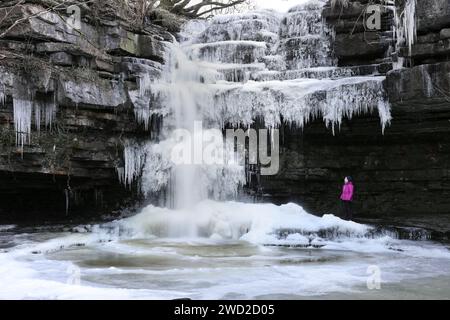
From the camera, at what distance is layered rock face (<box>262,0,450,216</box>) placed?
10.6 m

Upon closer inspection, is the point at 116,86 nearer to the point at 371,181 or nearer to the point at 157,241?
the point at 157,241

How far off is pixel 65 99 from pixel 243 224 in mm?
4970

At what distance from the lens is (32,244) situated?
9.72 m

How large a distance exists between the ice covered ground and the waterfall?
968mm

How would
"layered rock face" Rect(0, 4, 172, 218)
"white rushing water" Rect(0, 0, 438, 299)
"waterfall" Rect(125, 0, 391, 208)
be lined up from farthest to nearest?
"waterfall" Rect(125, 0, 391, 208) → "layered rock face" Rect(0, 4, 172, 218) → "white rushing water" Rect(0, 0, 438, 299)

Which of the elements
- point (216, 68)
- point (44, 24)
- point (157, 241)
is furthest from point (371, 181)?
point (44, 24)

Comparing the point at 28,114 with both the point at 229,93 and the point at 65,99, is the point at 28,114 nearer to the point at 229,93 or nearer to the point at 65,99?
the point at 65,99

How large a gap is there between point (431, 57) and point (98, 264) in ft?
26.0

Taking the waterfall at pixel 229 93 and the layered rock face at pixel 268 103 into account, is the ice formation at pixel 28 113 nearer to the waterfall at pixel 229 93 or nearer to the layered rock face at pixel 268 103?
the layered rock face at pixel 268 103

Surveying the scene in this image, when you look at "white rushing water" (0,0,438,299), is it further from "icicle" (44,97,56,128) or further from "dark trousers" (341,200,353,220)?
"dark trousers" (341,200,353,220)

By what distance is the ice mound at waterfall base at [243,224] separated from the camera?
35.8 ft

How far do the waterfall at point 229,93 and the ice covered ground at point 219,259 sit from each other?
0.97m

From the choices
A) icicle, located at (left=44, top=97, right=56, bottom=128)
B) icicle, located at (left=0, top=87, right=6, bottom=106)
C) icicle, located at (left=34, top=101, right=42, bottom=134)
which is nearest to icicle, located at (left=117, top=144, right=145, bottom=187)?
icicle, located at (left=44, top=97, right=56, bottom=128)
